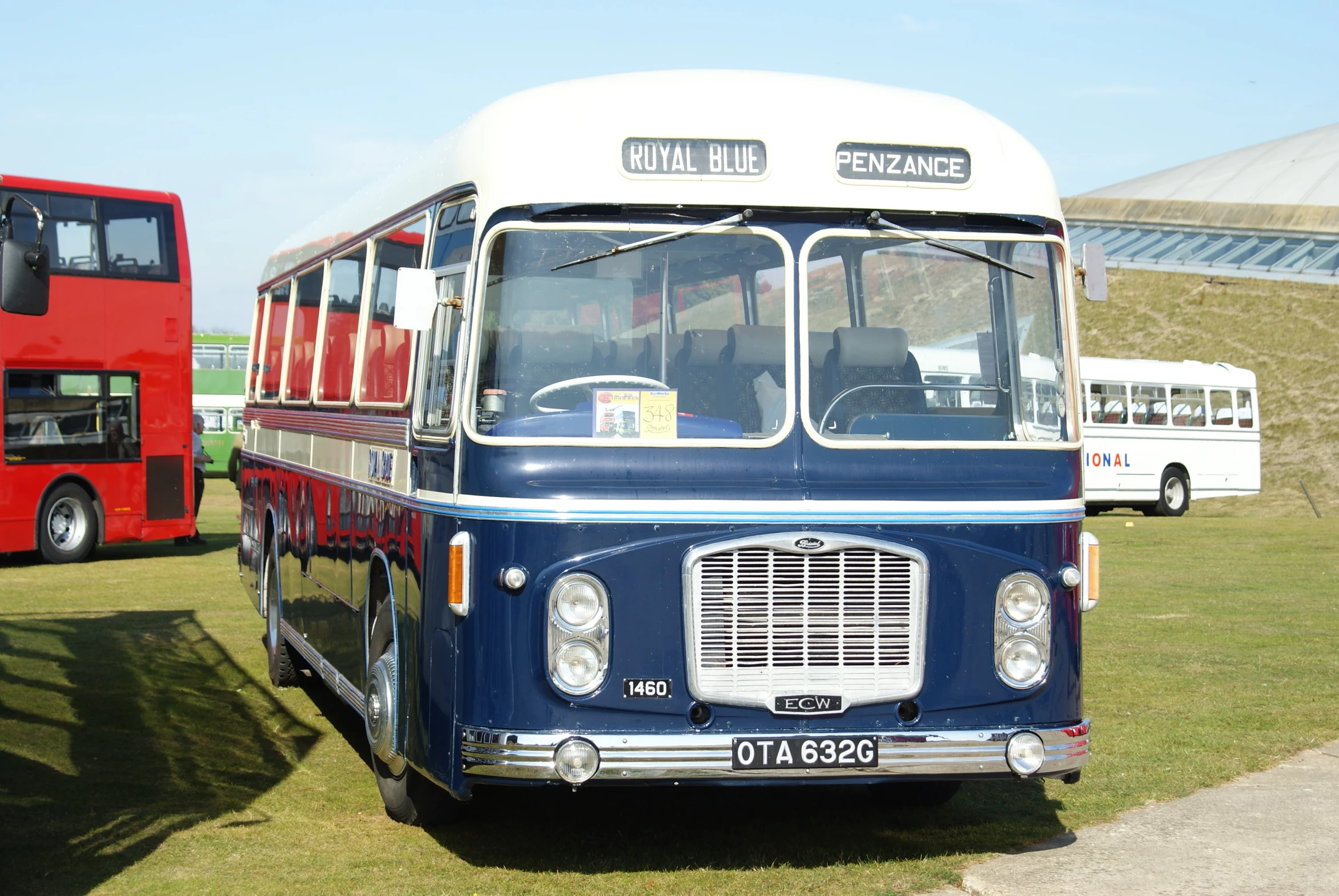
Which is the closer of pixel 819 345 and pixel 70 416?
pixel 819 345

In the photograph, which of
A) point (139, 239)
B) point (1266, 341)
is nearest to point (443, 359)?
point (139, 239)

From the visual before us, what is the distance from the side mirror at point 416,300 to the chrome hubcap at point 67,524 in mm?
17119

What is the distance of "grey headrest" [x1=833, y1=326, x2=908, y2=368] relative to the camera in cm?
649

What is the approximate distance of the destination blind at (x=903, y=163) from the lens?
21.0 ft

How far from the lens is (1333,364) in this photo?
51375 millimetres

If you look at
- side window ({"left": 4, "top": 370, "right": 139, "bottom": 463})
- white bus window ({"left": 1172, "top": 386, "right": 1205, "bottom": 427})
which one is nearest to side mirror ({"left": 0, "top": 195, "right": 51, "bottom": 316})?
side window ({"left": 4, "top": 370, "right": 139, "bottom": 463})

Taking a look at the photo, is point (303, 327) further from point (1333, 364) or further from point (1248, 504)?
point (1333, 364)

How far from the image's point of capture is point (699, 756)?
19.5 ft

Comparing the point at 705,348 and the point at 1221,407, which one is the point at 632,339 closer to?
the point at 705,348

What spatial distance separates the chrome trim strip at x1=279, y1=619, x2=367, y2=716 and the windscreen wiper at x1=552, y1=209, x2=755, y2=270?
253 cm

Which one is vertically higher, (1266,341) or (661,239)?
(1266,341)

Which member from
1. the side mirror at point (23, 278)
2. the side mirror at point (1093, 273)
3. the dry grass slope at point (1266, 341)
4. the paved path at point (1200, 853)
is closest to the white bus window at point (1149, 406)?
the dry grass slope at point (1266, 341)

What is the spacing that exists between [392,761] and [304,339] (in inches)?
164

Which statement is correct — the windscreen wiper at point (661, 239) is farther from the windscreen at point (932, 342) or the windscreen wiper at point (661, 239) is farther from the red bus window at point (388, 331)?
the red bus window at point (388, 331)
